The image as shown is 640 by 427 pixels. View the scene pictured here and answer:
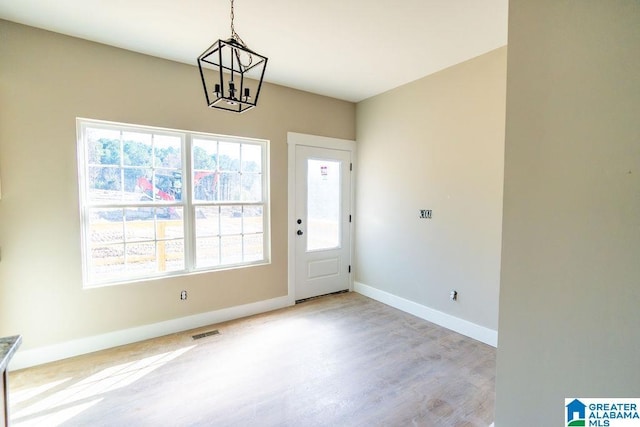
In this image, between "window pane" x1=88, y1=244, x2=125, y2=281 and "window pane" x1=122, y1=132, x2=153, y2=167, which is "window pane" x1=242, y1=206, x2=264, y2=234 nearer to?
"window pane" x1=122, y1=132, x2=153, y2=167

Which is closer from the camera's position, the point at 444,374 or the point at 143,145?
the point at 444,374

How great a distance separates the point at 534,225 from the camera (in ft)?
4.56

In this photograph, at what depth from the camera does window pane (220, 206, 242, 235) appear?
3.38 meters

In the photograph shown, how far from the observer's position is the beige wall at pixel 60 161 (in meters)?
2.35

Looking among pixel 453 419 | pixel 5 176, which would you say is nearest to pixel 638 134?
pixel 453 419

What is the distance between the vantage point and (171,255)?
10.1ft

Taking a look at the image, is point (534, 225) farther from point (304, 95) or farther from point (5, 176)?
point (5, 176)

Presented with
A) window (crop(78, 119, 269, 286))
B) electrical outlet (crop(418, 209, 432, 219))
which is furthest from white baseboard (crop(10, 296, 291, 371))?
electrical outlet (crop(418, 209, 432, 219))

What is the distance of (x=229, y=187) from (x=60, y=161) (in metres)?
1.50

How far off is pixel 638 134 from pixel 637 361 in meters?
0.88

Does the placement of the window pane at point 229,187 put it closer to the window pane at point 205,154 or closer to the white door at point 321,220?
the window pane at point 205,154

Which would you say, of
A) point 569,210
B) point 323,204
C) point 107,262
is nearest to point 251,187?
point 323,204

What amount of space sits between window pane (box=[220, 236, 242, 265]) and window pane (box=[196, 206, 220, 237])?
0.47ft

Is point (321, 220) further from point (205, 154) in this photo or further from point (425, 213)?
point (205, 154)
